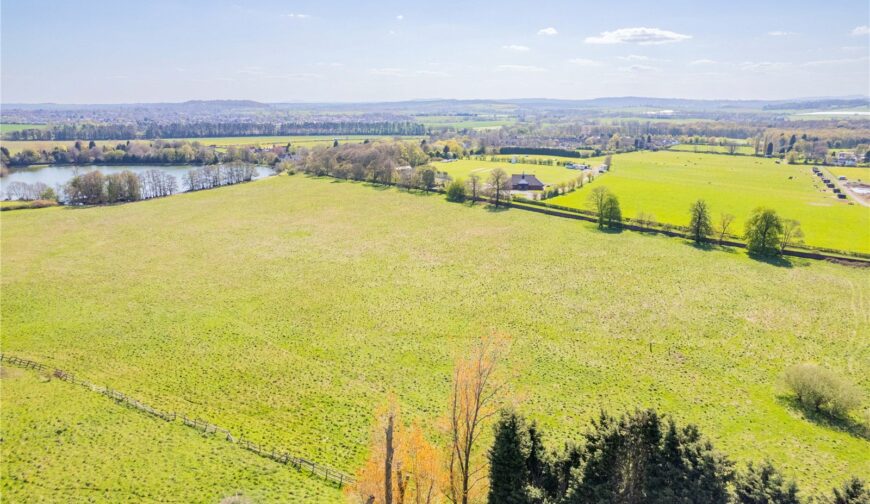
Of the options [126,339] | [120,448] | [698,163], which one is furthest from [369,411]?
[698,163]

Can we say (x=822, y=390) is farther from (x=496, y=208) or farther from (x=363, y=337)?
(x=496, y=208)

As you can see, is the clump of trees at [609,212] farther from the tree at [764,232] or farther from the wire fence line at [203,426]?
the wire fence line at [203,426]

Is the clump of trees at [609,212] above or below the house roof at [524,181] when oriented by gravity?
below

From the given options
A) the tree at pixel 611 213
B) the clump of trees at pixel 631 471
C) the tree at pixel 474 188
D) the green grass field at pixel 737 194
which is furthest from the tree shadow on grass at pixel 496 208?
the clump of trees at pixel 631 471

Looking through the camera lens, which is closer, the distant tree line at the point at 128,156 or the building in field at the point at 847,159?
the building in field at the point at 847,159

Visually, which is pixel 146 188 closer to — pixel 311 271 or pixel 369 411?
pixel 311 271

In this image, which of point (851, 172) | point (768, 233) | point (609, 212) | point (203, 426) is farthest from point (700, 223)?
point (851, 172)
